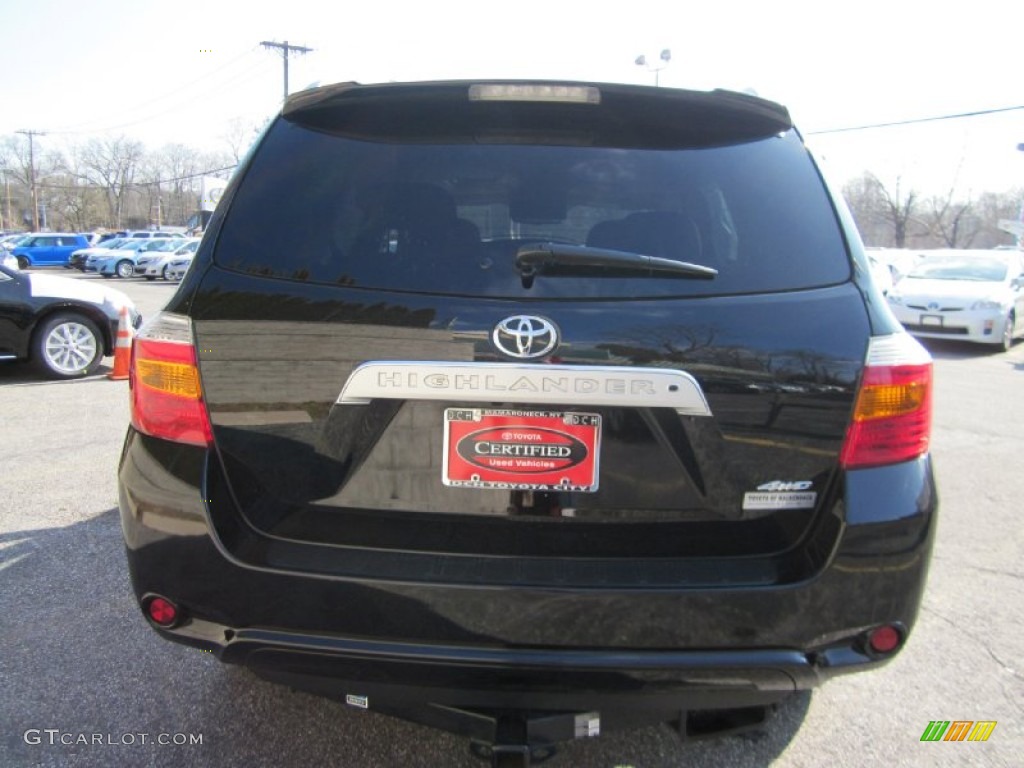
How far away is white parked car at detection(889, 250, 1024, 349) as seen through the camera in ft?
40.0

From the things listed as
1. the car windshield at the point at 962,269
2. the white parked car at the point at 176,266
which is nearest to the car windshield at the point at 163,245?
the white parked car at the point at 176,266

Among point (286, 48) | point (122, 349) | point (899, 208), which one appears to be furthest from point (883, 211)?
point (122, 349)

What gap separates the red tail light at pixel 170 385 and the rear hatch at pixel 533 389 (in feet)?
0.14

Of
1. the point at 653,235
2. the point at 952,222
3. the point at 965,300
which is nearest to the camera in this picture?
the point at 653,235

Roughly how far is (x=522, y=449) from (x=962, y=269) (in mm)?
14763

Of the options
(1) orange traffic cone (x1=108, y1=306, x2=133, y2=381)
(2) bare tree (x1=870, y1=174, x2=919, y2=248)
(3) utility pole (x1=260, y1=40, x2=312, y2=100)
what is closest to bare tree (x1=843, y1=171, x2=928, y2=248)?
(2) bare tree (x1=870, y1=174, x2=919, y2=248)

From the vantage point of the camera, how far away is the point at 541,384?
1707 mm

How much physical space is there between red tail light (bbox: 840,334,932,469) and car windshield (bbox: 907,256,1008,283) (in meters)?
13.7

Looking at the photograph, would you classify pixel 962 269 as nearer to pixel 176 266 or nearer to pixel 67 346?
pixel 67 346

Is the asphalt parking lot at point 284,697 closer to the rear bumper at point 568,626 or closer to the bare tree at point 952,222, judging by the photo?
the rear bumper at point 568,626

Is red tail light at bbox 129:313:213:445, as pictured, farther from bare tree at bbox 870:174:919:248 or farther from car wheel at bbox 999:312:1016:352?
bare tree at bbox 870:174:919:248

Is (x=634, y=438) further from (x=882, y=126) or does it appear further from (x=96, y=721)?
(x=882, y=126)

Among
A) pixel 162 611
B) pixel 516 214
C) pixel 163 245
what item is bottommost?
pixel 163 245

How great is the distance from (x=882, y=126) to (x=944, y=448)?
22863 mm
